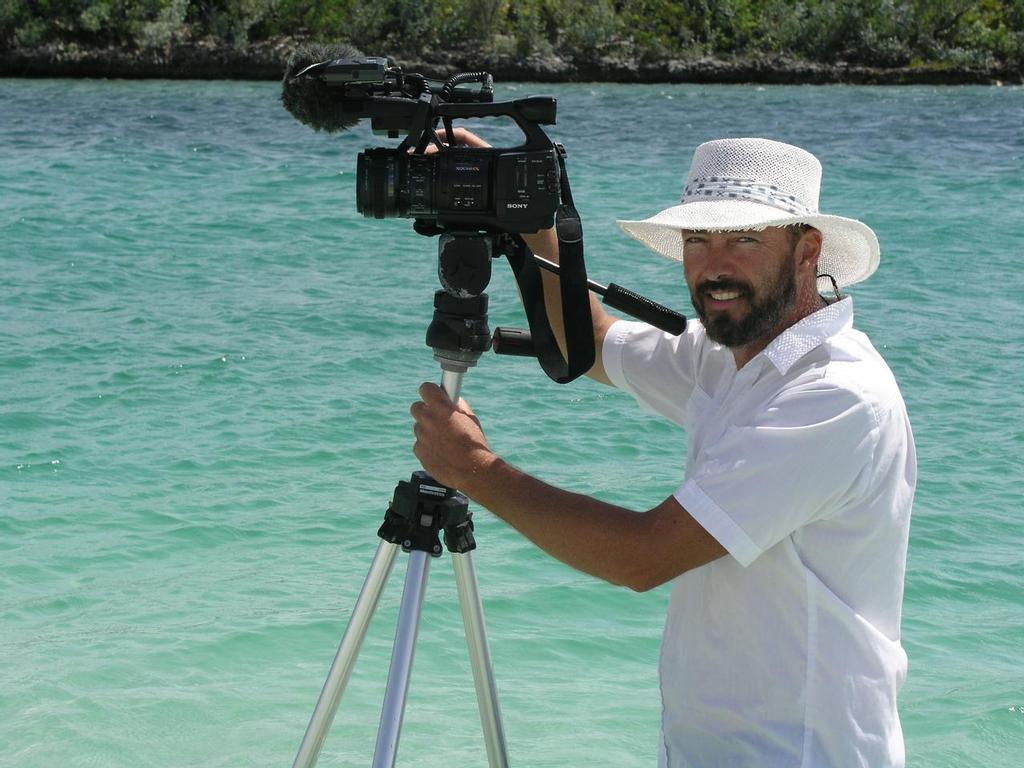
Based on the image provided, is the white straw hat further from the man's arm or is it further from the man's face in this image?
the man's arm

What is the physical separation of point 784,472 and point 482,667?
1.86 feet

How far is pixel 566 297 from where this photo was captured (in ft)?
5.87

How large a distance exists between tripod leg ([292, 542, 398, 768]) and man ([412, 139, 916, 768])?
0.68ft

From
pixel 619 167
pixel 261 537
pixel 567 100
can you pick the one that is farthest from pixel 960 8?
pixel 261 537

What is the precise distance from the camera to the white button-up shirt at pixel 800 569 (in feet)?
5.20

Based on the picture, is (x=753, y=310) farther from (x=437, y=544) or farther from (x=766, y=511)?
(x=437, y=544)

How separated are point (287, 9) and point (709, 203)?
34526 millimetres

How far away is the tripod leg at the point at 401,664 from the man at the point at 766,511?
0.59 feet

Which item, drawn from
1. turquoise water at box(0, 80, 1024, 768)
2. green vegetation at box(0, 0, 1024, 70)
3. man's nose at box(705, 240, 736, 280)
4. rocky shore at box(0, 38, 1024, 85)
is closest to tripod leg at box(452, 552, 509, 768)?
man's nose at box(705, 240, 736, 280)

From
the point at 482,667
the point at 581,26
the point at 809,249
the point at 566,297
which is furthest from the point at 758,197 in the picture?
the point at 581,26

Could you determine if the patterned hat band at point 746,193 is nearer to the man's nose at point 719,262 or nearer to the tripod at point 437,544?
the man's nose at point 719,262

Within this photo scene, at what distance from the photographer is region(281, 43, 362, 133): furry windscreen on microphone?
1.89 metres

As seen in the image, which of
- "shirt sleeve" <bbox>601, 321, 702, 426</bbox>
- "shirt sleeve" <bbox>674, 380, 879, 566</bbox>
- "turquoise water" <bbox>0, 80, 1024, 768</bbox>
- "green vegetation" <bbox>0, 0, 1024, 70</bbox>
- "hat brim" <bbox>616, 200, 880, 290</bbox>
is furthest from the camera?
"green vegetation" <bbox>0, 0, 1024, 70</bbox>

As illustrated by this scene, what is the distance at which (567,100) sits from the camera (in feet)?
74.2
